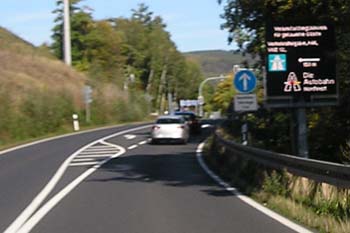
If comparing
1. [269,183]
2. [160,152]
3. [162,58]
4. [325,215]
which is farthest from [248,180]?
[162,58]

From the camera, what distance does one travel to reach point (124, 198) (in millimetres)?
16109

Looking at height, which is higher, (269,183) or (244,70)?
(244,70)

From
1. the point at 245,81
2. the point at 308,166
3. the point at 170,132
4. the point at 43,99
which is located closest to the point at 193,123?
the point at 170,132

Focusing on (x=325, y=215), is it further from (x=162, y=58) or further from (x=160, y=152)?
(x=162, y=58)

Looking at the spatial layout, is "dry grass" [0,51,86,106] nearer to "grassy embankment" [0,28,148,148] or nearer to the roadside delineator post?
"grassy embankment" [0,28,148,148]

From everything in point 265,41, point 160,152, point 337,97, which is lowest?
point 160,152

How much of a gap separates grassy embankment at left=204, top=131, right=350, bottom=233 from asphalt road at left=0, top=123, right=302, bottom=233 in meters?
0.49

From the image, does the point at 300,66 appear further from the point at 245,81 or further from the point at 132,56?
the point at 132,56

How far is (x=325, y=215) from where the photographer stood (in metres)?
12.3

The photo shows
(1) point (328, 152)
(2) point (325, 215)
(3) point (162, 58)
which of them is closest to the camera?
(2) point (325, 215)

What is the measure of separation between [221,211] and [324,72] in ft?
17.8

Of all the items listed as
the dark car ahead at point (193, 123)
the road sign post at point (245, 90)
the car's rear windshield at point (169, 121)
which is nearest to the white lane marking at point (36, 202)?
the road sign post at point (245, 90)

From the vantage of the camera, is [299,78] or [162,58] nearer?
[299,78]

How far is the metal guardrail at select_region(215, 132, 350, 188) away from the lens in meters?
12.4
